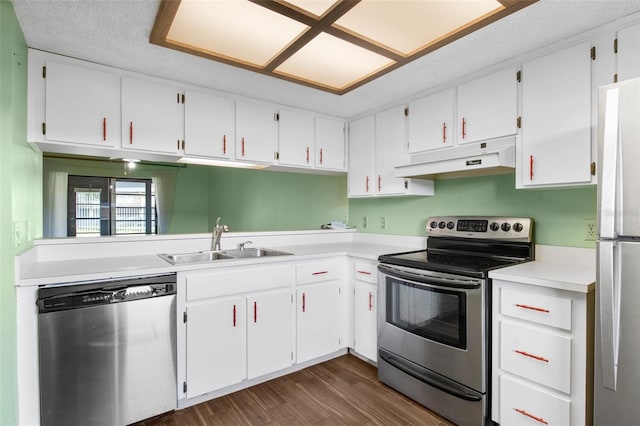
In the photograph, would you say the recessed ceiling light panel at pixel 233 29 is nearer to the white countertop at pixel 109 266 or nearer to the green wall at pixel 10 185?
the green wall at pixel 10 185

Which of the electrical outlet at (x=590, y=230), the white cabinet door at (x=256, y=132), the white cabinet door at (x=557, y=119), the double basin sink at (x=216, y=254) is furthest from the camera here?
the white cabinet door at (x=256, y=132)

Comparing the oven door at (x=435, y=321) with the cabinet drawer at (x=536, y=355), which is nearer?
the cabinet drawer at (x=536, y=355)

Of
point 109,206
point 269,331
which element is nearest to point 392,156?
point 269,331

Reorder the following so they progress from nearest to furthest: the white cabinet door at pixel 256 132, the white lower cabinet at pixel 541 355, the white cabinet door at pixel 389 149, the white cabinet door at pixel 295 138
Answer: the white lower cabinet at pixel 541 355 < the white cabinet door at pixel 256 132 < the white cabinet door at pixel 389 149 < the white cabinet door at pixel 295 138

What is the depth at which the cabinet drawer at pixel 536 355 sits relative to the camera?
1562 millimetres

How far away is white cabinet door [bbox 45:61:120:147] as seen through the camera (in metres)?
2.01

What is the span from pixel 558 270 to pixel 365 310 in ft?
4.52

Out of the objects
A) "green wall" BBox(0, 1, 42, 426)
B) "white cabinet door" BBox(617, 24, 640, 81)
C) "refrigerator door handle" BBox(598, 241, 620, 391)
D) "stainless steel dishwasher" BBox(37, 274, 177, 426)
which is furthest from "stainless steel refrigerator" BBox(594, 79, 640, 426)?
"green wall" BBox(0, 1, 42, 426)

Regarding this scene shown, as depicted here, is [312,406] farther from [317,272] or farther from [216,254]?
[216,254]

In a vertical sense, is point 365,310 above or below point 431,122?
below

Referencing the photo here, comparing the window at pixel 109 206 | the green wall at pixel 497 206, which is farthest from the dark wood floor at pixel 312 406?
the window at pixel 109 206

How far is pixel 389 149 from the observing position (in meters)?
2.95

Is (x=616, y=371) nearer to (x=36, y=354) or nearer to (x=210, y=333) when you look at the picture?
(x=210, y=333)

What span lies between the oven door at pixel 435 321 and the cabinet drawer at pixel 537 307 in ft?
0.39
